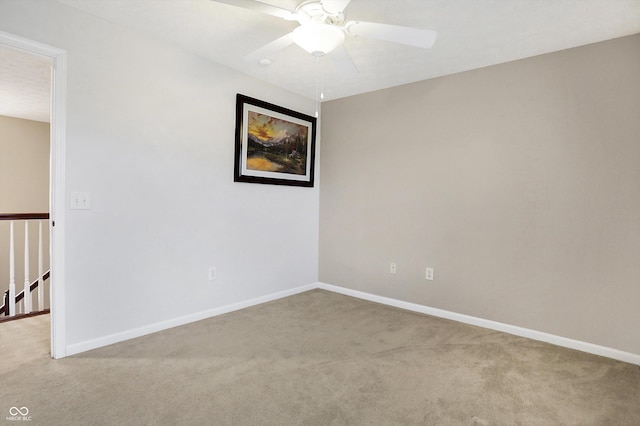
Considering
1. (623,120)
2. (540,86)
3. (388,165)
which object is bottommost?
(388,165)

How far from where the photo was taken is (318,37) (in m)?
1.91

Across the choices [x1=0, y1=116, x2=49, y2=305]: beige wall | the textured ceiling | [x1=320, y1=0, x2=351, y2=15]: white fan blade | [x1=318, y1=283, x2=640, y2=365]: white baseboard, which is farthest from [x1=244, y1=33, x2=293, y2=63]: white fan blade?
[x1=0, y1=116, x2=49, y2=305]: beige wall

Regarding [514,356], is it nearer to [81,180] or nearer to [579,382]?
[579,382]

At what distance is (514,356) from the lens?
2434 mm

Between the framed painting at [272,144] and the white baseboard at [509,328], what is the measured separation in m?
1.58

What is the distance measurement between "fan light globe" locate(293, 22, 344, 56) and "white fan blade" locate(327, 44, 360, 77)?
4.1 inches

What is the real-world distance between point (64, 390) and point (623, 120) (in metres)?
4.04

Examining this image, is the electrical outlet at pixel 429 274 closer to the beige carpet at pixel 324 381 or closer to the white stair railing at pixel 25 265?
the beige carpet at pixel 324 381

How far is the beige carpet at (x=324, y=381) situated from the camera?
5.63ft

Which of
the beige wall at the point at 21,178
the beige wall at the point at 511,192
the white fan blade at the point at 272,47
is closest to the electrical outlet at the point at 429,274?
the beige wall at the point at 511,192

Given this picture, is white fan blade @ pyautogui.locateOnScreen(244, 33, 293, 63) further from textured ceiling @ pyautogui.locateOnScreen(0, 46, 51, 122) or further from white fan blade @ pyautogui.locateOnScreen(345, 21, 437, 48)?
textured ceiling @ pyautogui.locateOnScreen(0, 46, 51, 122)

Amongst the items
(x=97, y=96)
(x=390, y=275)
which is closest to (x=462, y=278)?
(x=390, y=275)

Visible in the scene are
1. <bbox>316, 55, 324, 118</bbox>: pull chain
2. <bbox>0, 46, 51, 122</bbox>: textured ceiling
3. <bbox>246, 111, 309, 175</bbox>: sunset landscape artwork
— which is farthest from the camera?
<bbox>246, 111, 309, 175</bbox>: sunset landscape artwork

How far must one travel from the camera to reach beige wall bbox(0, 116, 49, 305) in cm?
500
